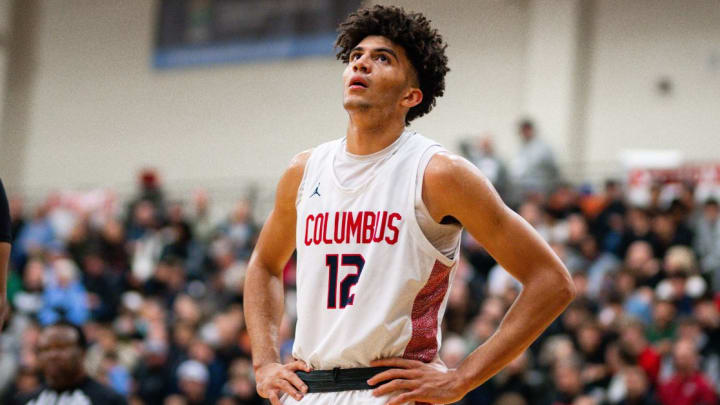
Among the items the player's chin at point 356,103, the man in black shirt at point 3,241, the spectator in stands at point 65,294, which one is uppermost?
the player's chin at point 356,103

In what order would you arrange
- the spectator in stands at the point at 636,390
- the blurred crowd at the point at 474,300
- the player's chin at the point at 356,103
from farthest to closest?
1. the blurred crowd at the point at 474,300
2. the spectator in stands at the point at 636,390
3. the player's chin at the point at 356,103

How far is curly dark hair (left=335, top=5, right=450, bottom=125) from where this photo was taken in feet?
15.3

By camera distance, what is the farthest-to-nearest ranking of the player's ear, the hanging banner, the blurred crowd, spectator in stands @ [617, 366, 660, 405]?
1. the hanging banner
2. the blurred crowd
3. spectator in stands @ [617, 366, 660, 405]
4. the player's ear

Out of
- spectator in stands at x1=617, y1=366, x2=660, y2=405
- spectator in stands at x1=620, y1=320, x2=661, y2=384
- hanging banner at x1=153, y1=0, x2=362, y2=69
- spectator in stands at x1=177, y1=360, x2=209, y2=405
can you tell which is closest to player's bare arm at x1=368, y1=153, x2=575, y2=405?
spectator in stands at x1=617, y1=366, x2=660, y2=405

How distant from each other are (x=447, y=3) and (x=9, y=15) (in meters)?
9.70

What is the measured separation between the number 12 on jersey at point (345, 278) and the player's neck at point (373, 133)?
48 centimetres

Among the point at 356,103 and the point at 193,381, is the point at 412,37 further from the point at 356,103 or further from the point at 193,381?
the point at 193,381

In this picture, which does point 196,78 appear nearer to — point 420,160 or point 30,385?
point 30,385

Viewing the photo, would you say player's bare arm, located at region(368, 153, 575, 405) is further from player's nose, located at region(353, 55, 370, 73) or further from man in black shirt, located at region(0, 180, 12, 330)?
man in black shirt, located at region(0, 180, 12, 330)

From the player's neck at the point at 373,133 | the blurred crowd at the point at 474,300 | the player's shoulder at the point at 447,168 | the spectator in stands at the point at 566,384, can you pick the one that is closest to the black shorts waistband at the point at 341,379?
the player's shoulder at the point at 447,168

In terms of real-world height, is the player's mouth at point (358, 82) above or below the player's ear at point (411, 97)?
above

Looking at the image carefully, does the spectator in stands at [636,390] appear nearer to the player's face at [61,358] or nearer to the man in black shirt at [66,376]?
the man in black shirt at [66,376]

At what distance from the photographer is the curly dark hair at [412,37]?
183 inches

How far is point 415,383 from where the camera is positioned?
4254 mm
